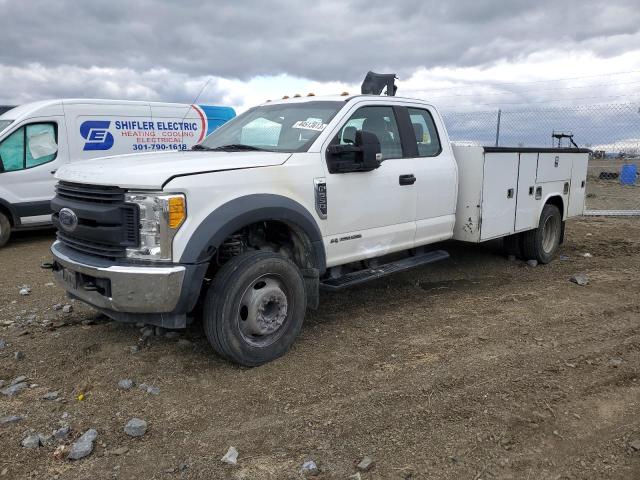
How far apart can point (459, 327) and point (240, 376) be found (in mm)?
2046

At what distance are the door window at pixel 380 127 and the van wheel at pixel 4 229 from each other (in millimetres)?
6383

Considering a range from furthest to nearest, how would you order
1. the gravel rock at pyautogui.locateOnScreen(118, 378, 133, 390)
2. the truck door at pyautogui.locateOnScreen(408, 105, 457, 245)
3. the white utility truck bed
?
the white utility truck bed, the truck door at pyautogui.locateOnScreen(408, 105, 457, 245), the gravel rock at pyautogui.locateOnScreen(118, 378, 133, 390)

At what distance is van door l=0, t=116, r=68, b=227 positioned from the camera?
8.41 meters

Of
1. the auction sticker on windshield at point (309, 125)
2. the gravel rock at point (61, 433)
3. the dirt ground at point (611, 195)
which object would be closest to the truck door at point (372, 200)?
the auction sticker on windshield at point (309, 125)

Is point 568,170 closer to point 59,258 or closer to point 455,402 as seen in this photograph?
point 455,402

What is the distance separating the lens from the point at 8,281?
250 inches

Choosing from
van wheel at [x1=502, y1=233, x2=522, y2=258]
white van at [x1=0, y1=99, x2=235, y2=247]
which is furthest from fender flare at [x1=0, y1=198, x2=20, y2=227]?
van wheel at [x1=502, y1=233, x2=522, y2=258]

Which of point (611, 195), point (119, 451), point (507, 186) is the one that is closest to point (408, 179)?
point (507, 186)

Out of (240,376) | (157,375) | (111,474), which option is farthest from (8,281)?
(111,474)

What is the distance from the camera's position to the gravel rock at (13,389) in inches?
139

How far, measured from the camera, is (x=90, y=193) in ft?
12.1

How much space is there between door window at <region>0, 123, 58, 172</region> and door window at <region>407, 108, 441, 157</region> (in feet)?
21.0

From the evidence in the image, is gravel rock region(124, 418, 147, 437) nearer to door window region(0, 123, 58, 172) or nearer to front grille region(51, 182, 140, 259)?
front grille region(51, 182, 140, 259)

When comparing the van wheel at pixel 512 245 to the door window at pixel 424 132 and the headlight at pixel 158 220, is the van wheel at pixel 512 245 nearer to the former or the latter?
the door window at pixel 424 132
